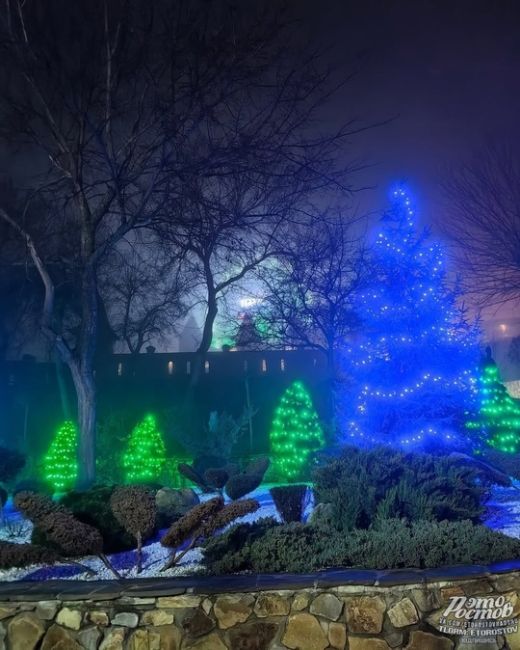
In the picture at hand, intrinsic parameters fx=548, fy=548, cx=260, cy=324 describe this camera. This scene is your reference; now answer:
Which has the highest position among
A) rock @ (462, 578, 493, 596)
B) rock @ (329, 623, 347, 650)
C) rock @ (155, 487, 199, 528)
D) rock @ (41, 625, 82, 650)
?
rock @ (155, 487, 199, 528)

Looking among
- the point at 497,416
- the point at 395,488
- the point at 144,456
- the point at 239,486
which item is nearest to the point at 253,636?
the point at 395,488

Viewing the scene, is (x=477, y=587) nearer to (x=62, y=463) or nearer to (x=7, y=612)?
(x=7, y=612)

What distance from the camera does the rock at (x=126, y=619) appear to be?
3.87 m

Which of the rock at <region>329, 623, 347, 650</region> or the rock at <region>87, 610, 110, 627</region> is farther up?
the rock at <region>87, 610, 110, 627</region>

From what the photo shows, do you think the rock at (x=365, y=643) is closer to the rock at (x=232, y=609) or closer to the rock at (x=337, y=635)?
the rock at (x=337, y=635)

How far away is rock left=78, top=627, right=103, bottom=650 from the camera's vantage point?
3861mm

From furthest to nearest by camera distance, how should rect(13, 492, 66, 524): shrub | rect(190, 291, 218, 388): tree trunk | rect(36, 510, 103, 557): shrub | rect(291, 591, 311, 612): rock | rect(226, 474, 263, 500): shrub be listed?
rect(190, 291, 218, 388): tree trunk
rect(226, 474, 263, 500): shrub
rect(13, 492, 66, 524): shrub
rect(36, 510, 103, 557): shrub
rect(291, 591, 311, 612): rock

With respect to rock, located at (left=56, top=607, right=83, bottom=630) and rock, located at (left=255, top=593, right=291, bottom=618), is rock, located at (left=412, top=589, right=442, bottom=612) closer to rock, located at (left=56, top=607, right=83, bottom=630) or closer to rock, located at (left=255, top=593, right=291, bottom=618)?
rock, located at (left=255, top=593, right=291, bottom=618)

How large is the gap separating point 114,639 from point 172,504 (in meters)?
2.93

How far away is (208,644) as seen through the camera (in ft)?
12.5

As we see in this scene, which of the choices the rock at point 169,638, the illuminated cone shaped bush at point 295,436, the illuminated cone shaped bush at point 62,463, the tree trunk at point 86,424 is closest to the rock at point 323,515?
the rock at point 169,638

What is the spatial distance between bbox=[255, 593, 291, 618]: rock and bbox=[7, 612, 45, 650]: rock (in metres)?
1.58

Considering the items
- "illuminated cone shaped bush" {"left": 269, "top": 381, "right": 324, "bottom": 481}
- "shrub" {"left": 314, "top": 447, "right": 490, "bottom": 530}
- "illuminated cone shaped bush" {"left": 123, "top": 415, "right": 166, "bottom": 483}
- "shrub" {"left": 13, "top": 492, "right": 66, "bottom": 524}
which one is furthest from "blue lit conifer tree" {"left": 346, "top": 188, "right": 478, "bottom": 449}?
"shrub" {"left": 13, "top": 492, "right": 66, "bottom": 524}

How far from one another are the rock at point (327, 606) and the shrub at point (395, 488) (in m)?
1.44
